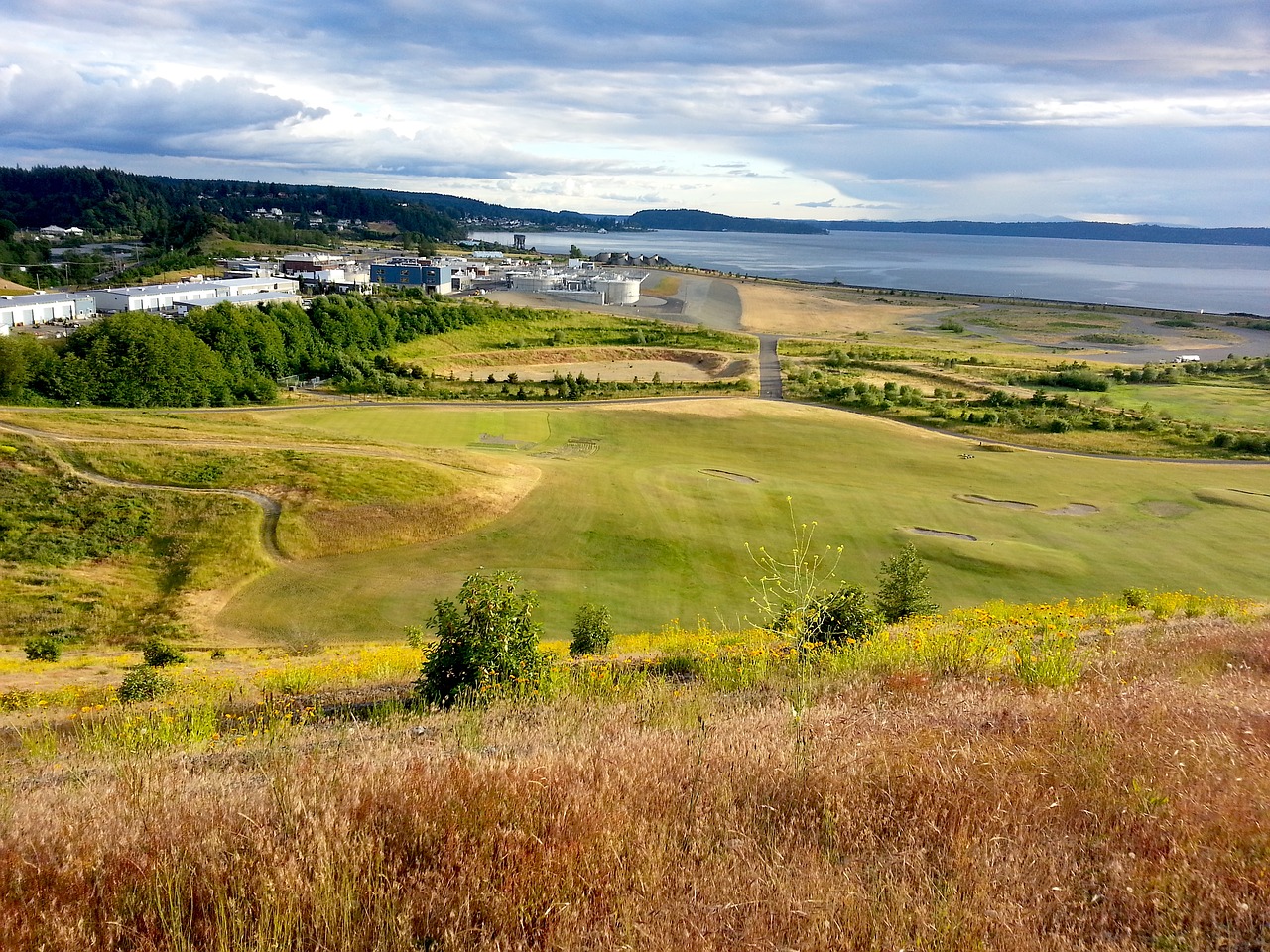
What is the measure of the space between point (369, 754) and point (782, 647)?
6.51 metres

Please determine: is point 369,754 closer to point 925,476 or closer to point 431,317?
point 925,476

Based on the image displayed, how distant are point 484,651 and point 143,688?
719cm

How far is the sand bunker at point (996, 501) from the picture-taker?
126ft

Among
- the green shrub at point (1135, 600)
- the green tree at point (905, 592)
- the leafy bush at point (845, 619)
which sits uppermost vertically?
the leafy bush at point (845, 619)

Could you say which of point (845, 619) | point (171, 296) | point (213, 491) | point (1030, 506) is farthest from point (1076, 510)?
point (171, 296)

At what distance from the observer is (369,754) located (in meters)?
5.45

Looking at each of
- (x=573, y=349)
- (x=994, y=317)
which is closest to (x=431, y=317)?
(x=573, y=349)

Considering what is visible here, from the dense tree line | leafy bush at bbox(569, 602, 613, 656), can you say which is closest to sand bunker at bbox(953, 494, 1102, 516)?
leafy bush at bbox(569, 602, 613, 656)

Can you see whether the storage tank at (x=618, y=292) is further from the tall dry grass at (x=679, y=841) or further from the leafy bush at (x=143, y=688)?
the tall dry grass at (x=679, y=841)

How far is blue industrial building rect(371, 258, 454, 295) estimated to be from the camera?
403 feet

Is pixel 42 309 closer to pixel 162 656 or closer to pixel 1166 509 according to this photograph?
pixel 162 656

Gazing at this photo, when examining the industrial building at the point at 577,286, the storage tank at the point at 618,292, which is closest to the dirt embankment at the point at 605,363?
the storage tank at the point at 618,292

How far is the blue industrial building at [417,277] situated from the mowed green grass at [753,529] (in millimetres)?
74530

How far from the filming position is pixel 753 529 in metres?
32.2
